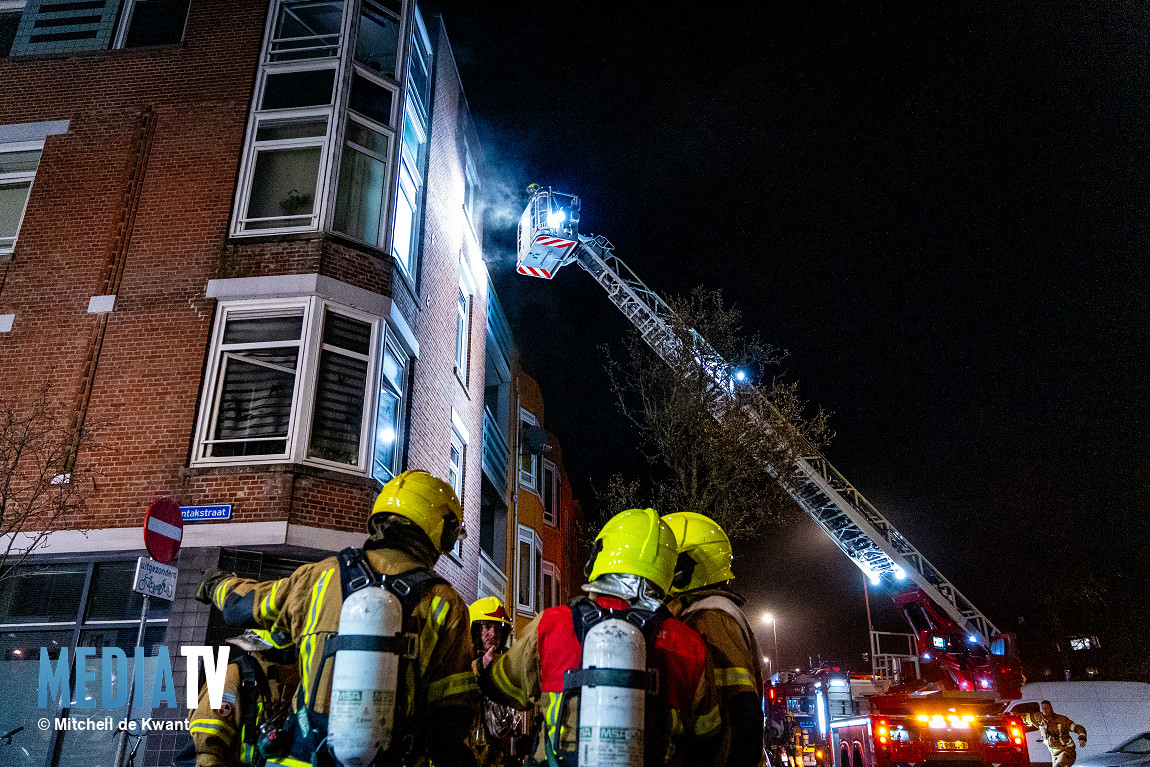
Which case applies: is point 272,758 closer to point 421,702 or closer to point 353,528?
point 421,702

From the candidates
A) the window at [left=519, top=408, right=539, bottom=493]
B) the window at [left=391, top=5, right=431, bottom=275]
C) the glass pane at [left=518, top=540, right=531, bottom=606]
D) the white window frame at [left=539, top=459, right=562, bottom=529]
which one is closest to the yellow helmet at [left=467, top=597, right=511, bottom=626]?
the window at [left=391, top=5, right=431, bottom=275]

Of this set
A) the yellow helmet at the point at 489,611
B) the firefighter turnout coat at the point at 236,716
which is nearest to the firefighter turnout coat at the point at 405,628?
the firefighter turnout coat at the point at 236,716

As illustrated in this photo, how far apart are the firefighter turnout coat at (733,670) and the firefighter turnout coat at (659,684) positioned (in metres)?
0.08

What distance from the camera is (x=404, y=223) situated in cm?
1218

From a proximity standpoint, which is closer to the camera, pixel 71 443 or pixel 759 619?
pixel 71 443

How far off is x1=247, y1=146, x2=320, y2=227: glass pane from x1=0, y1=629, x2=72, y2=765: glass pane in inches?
220

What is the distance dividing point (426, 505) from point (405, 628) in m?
0.66

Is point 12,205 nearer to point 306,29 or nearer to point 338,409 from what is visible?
point 306,29

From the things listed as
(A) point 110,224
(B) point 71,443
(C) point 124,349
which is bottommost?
(B) point 71,443

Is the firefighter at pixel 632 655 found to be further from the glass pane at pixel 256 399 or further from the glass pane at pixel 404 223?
the glass pane at pixel 404 223

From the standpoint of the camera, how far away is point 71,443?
9.33m

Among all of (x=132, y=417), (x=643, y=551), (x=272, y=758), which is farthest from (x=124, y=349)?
(x=643, y=551)

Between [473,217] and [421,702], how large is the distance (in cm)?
1470

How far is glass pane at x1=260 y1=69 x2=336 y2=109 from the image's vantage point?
1116cm
